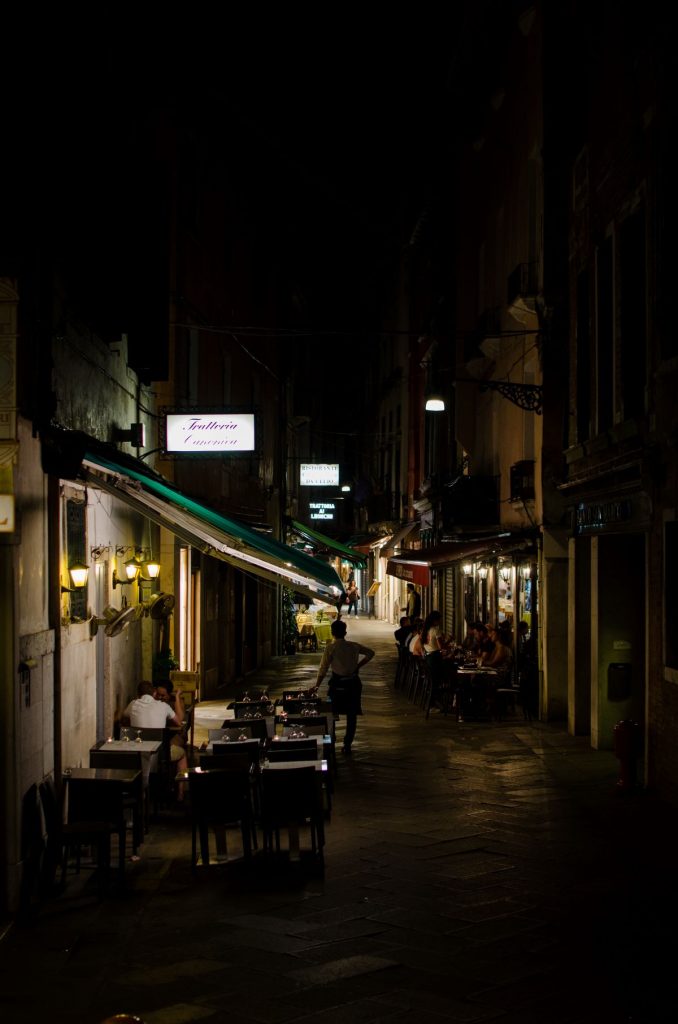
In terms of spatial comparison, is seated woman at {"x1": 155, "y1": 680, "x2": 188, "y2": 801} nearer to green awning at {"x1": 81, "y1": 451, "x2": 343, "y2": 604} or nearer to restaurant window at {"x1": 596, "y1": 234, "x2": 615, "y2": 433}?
green awning at {"x1": 81, "y1": 451, "x2": 343, "y2": 604}

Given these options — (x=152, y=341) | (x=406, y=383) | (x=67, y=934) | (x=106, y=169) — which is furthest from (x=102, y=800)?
(x=406, y=383)

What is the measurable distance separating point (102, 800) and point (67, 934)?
1789 mm

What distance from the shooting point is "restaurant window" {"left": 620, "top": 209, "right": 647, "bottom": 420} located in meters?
14.0

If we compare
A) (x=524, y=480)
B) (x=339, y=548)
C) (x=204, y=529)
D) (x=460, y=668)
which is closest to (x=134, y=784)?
(x=204, y=529)

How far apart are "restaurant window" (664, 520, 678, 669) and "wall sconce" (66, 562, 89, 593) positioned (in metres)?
6.53

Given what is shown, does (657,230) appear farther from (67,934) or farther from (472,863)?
(67,934)

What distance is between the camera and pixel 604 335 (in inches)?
619

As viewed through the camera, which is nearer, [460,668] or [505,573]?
[460,668]

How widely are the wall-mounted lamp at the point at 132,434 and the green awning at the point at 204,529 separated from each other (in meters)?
0.80

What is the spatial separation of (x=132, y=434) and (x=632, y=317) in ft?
24.0

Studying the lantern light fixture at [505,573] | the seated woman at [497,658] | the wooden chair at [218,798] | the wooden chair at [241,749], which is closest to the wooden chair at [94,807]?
the wooden chair at [218,798]

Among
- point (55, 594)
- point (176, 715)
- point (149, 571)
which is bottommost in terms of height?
point (176, 715)

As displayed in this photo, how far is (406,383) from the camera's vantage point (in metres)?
45.2

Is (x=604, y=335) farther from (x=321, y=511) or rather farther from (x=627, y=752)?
(x=321, y=511)
